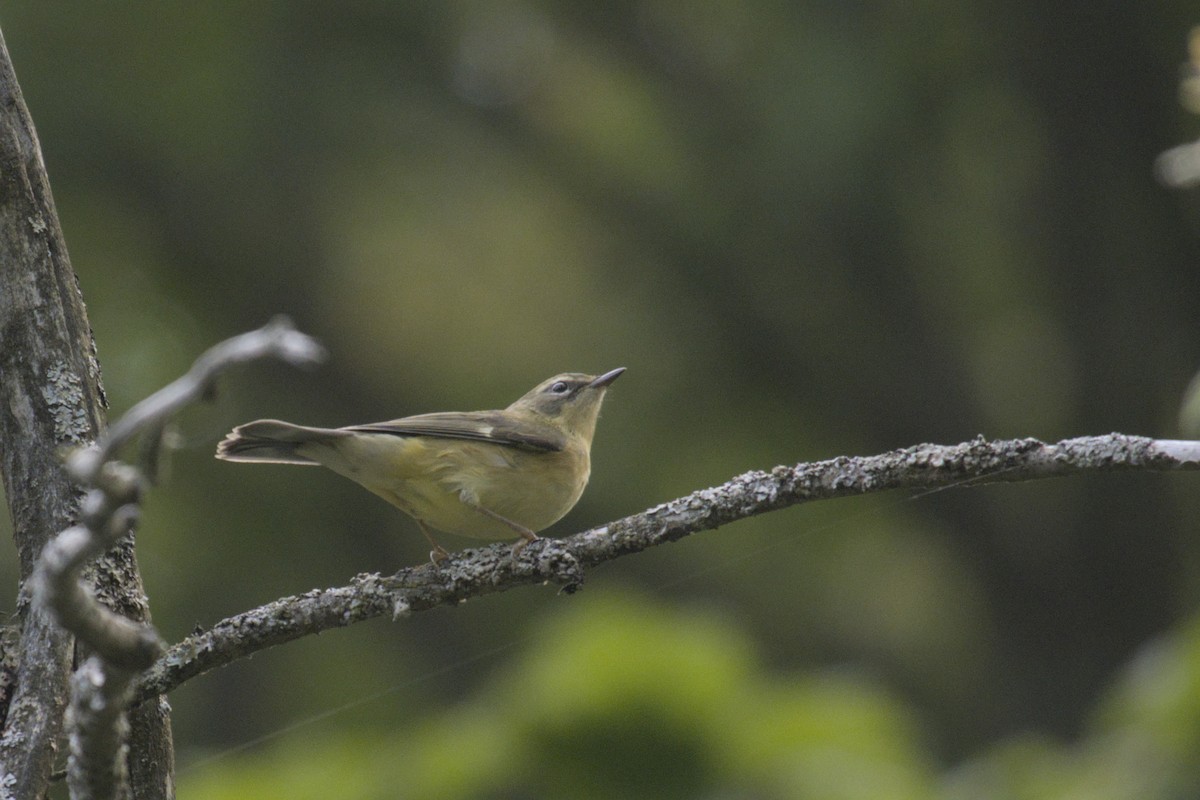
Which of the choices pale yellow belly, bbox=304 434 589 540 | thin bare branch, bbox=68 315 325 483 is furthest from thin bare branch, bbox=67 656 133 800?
pale yellow belly, bbox=304 434 589 540

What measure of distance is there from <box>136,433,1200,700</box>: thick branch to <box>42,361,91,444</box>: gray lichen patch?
521 millimetres

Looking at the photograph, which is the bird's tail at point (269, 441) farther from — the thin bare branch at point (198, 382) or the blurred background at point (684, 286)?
the blurred background at point (684, 286)

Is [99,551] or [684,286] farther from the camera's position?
[684,286]

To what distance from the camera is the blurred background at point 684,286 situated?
9.80 m

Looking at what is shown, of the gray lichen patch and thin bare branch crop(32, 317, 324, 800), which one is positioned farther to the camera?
the gray lichen patch

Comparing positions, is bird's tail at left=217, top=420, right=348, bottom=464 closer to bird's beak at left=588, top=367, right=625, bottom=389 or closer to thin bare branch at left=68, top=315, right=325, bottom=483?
bird's beak at left=588, top=367, right=625, bottom=389

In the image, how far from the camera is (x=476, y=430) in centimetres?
505

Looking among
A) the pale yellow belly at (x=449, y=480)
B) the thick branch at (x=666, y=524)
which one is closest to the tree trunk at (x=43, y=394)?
the thick branch at (x=666, y=524)

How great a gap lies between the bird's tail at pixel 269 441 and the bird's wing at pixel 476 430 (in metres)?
0.22

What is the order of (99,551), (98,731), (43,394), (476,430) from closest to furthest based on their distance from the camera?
(99,551), (98,731), (43,394), (476,430)

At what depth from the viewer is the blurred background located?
386 inches

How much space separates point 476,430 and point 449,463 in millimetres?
312

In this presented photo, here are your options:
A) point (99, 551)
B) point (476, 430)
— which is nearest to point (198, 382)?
point (99, 551)

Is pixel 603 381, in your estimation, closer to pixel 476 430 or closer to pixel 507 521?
pixel 476 430
